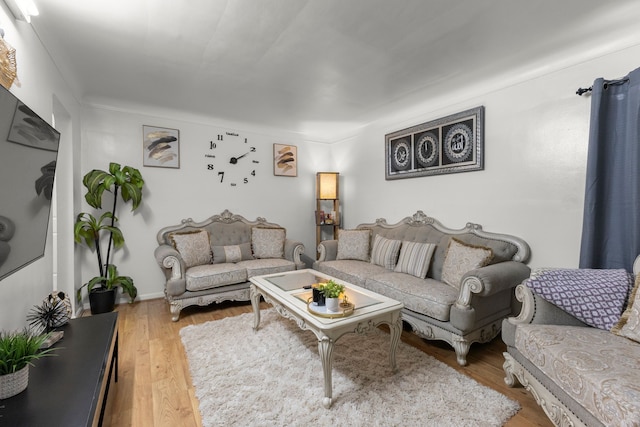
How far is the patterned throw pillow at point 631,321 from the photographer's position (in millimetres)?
1536

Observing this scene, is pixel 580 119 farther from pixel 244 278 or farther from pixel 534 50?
pixel 244 278

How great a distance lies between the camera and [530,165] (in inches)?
103

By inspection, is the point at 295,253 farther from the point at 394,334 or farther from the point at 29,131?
the point at 29,131

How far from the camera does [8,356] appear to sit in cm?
112

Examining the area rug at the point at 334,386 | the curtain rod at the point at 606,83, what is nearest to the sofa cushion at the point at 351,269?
the area rug at the point at 334,386

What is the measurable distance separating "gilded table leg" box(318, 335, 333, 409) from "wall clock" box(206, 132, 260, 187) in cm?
317

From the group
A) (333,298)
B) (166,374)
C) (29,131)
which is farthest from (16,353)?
(333,298)

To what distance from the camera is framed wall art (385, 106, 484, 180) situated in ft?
9.90

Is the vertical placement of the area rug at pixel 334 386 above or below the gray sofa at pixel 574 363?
below

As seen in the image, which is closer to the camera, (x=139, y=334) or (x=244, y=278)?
(x=139, y=334)

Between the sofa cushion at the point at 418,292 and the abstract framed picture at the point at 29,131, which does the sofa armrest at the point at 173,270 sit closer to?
the abstract framed picture at the point at 29,131

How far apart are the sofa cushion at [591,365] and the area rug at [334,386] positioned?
1.43ft

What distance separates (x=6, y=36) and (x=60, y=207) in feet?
6.01

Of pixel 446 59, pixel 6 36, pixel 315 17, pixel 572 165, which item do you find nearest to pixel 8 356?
pixel 6 36
